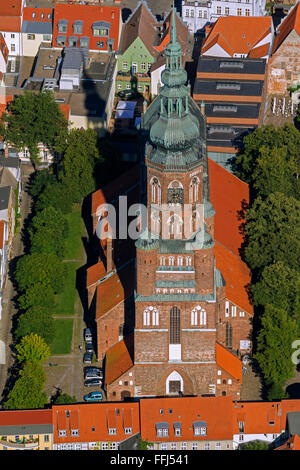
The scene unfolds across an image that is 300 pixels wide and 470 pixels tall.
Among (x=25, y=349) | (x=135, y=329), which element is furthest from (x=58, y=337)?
(x=135, y=329)

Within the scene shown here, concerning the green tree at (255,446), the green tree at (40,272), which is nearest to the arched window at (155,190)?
the green tree at (255,446)

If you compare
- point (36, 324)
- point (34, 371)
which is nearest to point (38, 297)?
point (36, 324)

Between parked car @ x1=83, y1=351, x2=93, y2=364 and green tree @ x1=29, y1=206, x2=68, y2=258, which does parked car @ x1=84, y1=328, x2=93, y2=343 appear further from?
green tree @ x1=29, y1=206, x2=68, y2=258

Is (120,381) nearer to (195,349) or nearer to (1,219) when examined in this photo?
(195,349)

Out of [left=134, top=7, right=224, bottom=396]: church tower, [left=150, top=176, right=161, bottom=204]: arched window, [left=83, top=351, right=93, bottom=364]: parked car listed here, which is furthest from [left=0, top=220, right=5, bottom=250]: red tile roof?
[left=150, top=176, right=161, bottom=204]: arched window

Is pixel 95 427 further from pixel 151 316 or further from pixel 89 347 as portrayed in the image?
pixel 89 347
